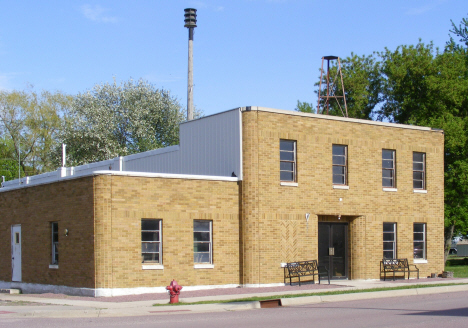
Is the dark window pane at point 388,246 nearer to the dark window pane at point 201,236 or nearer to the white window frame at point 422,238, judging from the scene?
the white window frame at point 422,238

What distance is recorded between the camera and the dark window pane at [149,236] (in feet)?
73.3

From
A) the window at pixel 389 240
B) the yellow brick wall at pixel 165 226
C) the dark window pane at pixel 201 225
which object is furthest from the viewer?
the window at pixel 389 240

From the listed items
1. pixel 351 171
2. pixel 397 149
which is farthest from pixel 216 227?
pixel 397 149

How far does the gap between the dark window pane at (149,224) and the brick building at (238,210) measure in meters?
0.04

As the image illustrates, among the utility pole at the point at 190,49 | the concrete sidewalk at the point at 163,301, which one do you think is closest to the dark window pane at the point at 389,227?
the concrete sidewalk at the point at 163,301

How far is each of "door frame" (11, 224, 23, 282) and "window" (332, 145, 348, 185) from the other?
A: 43.6 feet

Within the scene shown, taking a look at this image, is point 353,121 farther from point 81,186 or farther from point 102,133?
point 102,133

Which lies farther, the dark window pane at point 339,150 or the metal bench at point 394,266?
the metal bench at point 394,266

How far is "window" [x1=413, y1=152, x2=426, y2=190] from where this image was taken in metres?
28.7

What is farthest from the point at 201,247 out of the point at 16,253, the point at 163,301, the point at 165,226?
the point at 16,253

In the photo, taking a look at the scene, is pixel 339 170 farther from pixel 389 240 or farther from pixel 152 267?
pixel 152 267

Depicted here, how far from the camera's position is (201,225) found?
77.9ft

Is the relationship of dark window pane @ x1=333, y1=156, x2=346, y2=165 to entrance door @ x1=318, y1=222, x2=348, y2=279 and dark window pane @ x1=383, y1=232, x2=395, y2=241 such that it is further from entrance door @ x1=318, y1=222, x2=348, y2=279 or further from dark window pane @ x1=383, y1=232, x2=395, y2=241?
dark window pane @ x1=383, y1=232, x2=395, y2=241

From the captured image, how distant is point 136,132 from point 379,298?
36.0 m
